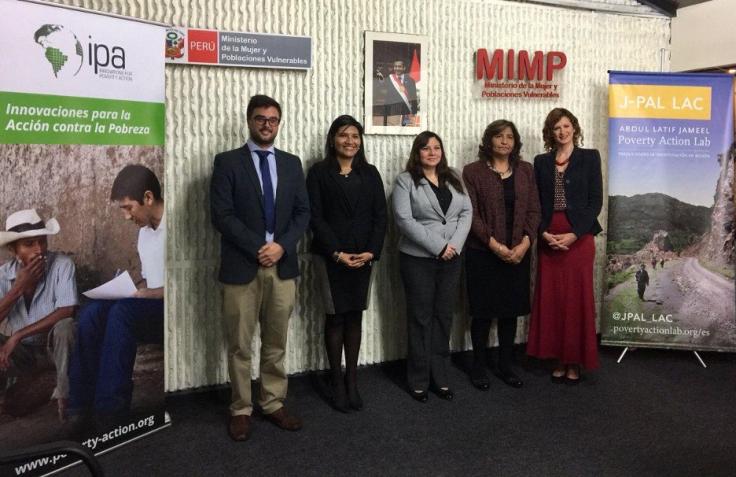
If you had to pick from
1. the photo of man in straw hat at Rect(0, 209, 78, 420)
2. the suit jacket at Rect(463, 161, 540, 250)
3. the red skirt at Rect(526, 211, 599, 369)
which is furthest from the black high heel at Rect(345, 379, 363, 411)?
the photo of man in straw hat at Rect(0, 209, 78, 420)

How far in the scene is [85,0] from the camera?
323 cm

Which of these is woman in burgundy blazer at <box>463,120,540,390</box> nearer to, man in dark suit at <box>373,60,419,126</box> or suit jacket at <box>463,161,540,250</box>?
suit jacket at <box>463,161,540,250</box>

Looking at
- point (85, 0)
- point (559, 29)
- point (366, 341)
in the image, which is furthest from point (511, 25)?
point (85, 0)

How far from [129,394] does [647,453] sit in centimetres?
254

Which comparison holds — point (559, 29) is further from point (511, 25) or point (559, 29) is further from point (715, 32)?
point (715, 32)

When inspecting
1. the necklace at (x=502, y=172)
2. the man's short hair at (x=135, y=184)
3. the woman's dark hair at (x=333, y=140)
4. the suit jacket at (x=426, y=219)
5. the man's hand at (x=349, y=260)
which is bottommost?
the man's hand at (x=349, y=260)

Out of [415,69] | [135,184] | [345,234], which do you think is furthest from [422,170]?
[135,184]

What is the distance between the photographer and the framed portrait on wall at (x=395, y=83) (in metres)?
3.98

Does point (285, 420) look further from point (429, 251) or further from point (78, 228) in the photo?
point (78, 228)

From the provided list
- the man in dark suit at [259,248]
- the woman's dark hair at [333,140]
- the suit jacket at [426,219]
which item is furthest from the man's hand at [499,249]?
the man in dark suit at [259,248]

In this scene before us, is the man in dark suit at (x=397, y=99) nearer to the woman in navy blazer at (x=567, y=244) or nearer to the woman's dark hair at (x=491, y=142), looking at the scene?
the woman's dark hair at (x=491, y=142)

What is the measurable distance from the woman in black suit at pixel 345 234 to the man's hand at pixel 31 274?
138 centimetres

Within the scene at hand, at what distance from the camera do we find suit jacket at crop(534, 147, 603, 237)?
378 centimetres

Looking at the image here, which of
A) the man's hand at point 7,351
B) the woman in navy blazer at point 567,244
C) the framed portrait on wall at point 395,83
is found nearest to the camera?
the man's hand at point 7,351
